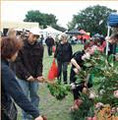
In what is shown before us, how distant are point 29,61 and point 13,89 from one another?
10.3 feet

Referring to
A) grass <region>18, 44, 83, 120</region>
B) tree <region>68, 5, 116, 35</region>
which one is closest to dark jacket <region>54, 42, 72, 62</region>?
grass <region>18, 44, 83, 120</region>

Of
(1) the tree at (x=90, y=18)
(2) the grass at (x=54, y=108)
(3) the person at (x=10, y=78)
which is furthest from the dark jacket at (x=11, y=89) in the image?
(1) the tree at (x=90, y=18)

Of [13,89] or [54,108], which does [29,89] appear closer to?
[54,108]

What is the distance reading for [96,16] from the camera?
93312 mm

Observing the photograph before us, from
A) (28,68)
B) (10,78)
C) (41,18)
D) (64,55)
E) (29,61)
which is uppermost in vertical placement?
(10,78)

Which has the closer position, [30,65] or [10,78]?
[10,78]

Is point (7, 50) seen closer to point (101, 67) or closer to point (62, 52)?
point (101, 67)

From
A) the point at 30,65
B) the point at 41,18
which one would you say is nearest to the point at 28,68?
the point at 30,65

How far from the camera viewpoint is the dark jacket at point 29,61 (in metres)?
6.96

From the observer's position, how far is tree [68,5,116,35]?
88125 mm

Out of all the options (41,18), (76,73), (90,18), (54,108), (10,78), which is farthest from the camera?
(41,18)

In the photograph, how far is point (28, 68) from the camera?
7.12m

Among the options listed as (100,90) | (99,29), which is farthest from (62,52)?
(99,29)

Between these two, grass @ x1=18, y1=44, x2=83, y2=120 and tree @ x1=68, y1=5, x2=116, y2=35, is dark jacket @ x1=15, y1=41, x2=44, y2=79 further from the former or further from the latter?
tree @ x1=68, y1=5, x2=116, y2=35
